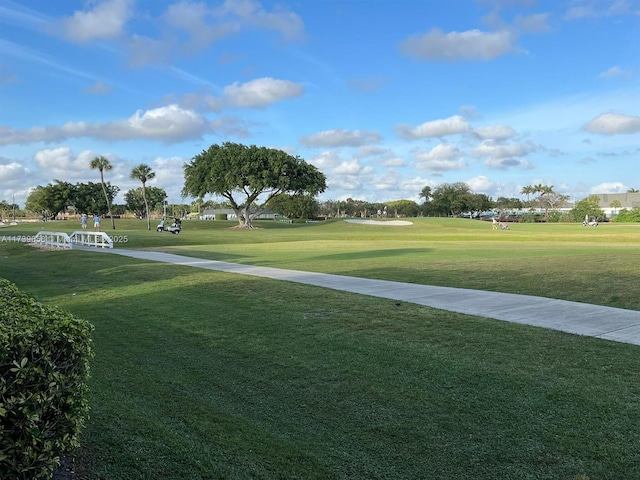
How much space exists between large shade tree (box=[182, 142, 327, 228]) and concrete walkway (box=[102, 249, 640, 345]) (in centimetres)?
4801

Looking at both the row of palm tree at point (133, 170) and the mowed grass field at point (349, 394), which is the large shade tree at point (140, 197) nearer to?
the row of palm tree at point (133, 170)

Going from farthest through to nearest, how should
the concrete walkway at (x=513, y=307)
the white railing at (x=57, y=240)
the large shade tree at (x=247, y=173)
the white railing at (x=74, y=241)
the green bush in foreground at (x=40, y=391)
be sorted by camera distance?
the large shade tree at (x=247, y=173)
the white railing at (x=74, y=241)
the white railing at (x=57, y=240)
the concrete walkway at (x=513, y=307)
the green bush in foreground at (x=40, y=391)

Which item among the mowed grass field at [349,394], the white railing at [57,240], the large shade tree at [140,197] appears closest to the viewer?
the mowed grass field at [349,394]

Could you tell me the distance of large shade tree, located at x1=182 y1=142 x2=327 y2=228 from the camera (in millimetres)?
60166

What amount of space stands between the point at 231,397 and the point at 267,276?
8607mm

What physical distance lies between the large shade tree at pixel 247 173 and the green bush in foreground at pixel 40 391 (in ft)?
187

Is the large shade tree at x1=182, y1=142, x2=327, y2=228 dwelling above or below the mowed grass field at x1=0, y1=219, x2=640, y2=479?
above

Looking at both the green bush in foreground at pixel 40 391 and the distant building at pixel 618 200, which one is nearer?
the green bush in foreground at pixel 40 391

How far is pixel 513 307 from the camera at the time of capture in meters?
9.06

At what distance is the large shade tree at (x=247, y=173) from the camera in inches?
2369

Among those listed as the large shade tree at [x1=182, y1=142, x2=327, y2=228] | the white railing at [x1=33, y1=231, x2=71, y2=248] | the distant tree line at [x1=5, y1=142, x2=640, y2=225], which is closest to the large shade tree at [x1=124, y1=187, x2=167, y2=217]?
the distant tree line at [x1=5, y1=142, x2=640, y2=225]

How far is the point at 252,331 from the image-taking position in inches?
304

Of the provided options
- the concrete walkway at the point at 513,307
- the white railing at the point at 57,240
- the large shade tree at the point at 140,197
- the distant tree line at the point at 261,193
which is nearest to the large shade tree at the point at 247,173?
the distant tree line at the point at 261,193

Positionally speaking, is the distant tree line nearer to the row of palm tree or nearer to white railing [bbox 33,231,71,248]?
the row of palm tree
